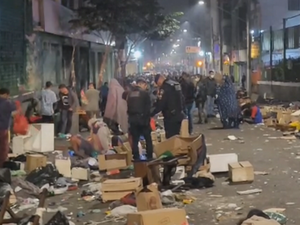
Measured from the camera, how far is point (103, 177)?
39.7 ft

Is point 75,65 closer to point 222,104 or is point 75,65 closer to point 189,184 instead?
→ point 222,104

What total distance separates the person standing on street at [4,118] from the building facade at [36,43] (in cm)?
607

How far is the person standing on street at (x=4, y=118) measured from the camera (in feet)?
41.0

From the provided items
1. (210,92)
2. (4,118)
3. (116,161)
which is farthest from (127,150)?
(210,92)

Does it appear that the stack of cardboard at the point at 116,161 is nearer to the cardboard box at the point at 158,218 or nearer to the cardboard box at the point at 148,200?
the cardboard box at the point at 148,200

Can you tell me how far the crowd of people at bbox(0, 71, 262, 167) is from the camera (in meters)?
12.9

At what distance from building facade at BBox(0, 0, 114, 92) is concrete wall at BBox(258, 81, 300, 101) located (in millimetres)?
10322

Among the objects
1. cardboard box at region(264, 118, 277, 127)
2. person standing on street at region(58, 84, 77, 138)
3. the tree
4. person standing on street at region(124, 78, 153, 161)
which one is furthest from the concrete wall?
person standing on street at region(124, 78, 153, 161)

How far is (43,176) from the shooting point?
36.9ft

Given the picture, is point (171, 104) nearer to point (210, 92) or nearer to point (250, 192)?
point (250, 192)

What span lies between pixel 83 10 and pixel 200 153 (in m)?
20.4

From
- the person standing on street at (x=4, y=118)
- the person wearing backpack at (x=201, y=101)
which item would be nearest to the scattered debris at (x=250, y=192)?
the person standing on street at (x=4, y=118)

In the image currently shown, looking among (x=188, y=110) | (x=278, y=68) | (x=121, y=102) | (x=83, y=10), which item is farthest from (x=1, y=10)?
(x=278, y=68)

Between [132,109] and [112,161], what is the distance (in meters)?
1.08
